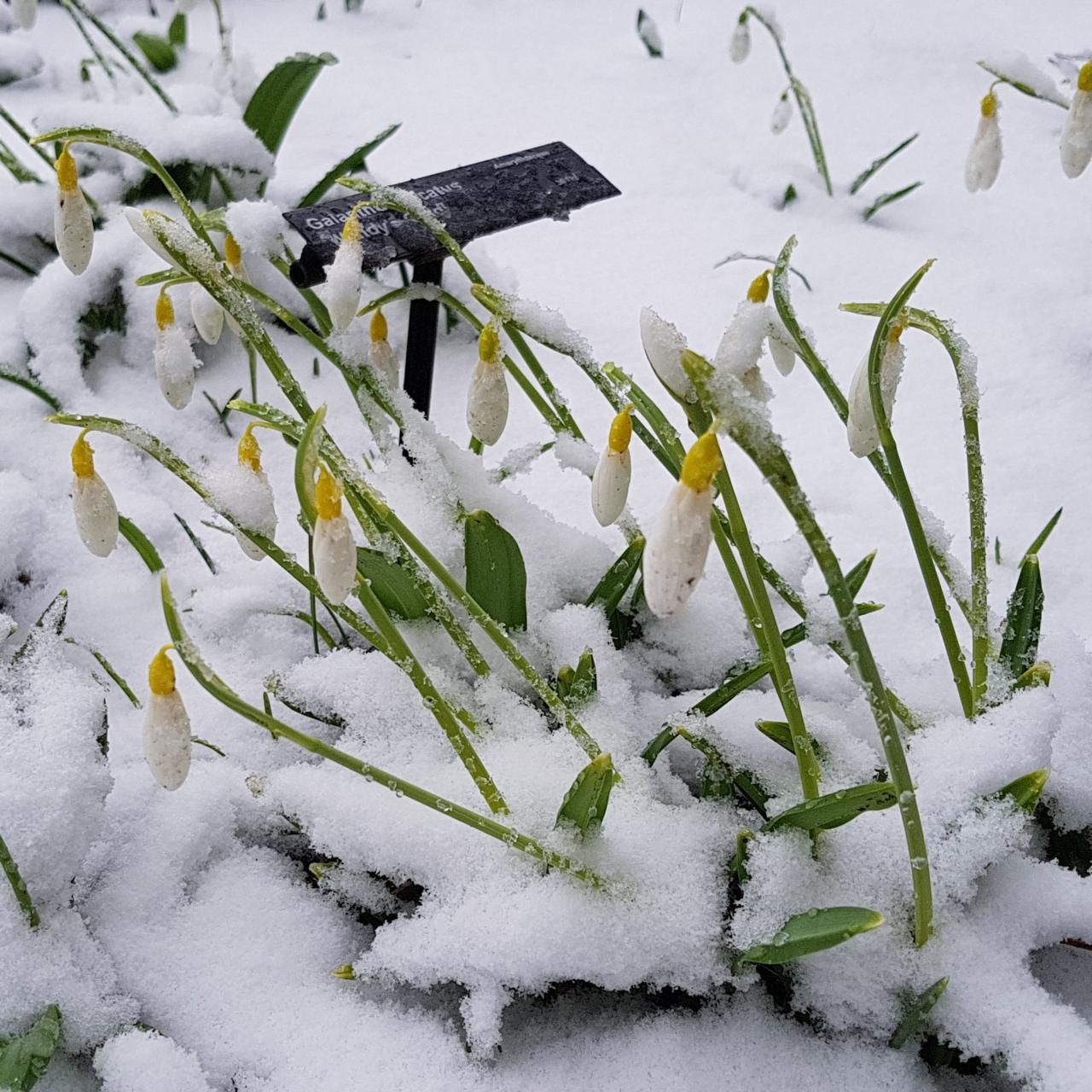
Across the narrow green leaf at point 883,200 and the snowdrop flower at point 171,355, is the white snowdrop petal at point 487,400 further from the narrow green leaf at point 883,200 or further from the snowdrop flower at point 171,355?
the narrow green leaf at point 883,200

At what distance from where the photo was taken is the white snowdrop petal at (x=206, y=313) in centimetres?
88

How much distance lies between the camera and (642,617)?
Result: 3.10 feet

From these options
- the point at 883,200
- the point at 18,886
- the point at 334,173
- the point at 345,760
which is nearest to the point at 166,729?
the point at 345,760

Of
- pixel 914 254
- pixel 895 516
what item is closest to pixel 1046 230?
pixel 914 254

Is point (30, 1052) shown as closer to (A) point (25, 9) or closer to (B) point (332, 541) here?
(B) point (332, 541)

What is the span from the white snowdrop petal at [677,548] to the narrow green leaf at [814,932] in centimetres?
23

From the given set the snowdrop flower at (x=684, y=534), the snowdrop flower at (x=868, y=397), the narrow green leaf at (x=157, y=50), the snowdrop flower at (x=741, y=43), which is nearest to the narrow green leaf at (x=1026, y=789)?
the snowdrop flower at (x=868, y=397)

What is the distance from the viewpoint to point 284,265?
94cm

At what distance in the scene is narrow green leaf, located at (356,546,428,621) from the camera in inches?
33.2

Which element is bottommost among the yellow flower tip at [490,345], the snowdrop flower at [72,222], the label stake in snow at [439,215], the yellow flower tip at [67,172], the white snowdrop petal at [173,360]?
the white snowdrop petal at [173,360]

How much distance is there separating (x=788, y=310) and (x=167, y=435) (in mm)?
939

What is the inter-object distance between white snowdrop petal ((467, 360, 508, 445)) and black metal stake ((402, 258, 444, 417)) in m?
0.34

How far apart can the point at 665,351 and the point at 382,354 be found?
0.44 m

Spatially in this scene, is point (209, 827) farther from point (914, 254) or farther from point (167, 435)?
point (914, 254)
